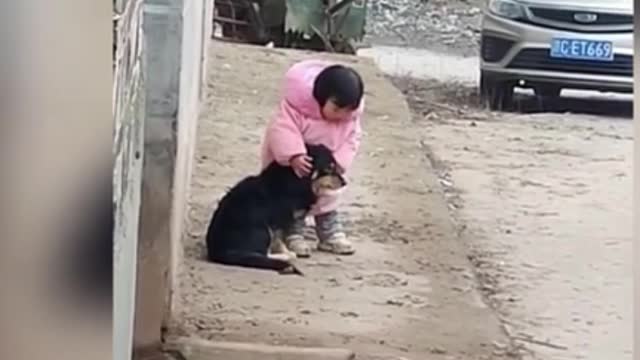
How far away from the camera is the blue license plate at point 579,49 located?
260 inches

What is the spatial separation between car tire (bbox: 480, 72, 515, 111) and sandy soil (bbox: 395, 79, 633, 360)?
80mm

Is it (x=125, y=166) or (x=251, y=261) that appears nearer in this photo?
(x=125, y=166)

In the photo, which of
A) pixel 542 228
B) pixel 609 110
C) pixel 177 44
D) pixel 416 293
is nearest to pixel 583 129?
pixel 609 110

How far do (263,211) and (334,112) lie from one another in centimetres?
34

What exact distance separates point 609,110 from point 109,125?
6.29 metres

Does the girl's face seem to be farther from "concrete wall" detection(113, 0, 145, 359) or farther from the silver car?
the silver car

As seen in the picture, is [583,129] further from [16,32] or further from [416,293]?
[16,32]

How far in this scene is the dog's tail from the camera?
11.6ft

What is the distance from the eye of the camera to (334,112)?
11.9 ft

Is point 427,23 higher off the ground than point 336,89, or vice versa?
point 336,89

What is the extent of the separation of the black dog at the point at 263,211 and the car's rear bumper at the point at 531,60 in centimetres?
332

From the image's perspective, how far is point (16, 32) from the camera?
0.75 m

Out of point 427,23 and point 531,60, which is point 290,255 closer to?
point 531,60

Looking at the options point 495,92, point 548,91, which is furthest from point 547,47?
point 495,92
